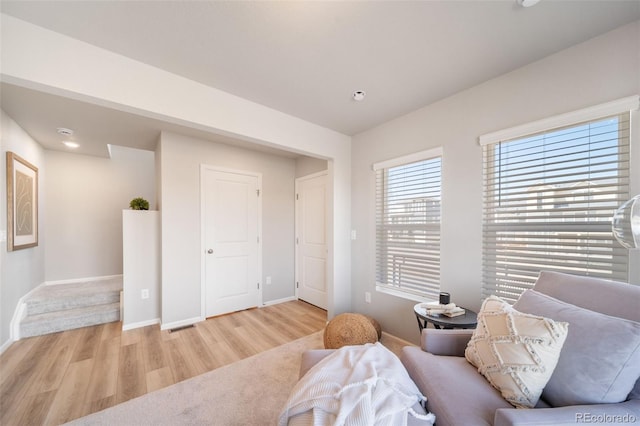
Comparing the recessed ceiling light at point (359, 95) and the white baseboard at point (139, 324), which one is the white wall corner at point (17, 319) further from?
the recessed ceiling light at point (359, 95)

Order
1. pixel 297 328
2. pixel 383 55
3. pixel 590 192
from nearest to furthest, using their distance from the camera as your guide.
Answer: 1. pixel 590 192
2. pixel 383 55
3. pixel 297 328

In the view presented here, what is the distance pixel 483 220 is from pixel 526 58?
1221mm

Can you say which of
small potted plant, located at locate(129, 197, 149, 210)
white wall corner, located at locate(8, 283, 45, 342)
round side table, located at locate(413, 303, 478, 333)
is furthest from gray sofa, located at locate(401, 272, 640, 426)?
white wall corner, located at locate(8, 283, 45, 342)

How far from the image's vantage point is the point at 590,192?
1.54m

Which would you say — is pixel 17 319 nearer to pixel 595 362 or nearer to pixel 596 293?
pixel 595 362

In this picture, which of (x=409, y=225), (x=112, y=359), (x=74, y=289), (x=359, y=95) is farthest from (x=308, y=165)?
(x=74, y=289)

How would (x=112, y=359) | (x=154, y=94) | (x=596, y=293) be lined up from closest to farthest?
1. (x=596, y=293)
2. (x=154, y=94)
3. (x=112, y=359)

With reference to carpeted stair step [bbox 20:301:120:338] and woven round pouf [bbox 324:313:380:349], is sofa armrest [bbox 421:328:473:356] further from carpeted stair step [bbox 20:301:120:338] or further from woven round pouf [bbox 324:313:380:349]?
carpeted stair step [bbox 20:301:120:338]

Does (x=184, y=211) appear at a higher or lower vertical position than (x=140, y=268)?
higher

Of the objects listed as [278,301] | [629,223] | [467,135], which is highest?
[467,135]

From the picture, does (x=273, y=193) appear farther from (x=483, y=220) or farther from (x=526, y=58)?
(x=526, y=58)

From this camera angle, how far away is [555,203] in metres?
1.67

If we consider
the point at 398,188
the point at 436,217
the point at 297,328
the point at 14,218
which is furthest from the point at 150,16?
the point at 297,328

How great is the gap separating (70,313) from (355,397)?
3.89 meters
